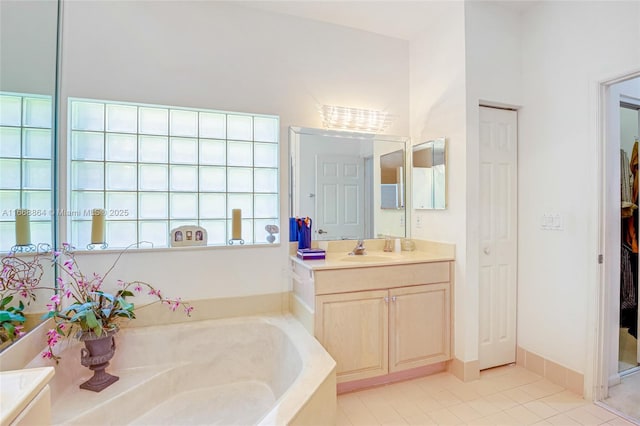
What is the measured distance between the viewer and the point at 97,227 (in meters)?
2.07

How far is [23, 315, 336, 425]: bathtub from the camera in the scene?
163cm

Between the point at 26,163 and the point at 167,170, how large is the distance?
767mm

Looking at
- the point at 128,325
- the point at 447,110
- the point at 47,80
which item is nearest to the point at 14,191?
the point at 47,80

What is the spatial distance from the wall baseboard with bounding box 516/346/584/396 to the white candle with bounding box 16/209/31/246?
3.41 m

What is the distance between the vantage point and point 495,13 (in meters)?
2.39

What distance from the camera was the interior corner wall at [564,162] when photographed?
6.61ft

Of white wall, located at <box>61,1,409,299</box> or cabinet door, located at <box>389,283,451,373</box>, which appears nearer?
white wall, located at <box>61,1,409,299</box>

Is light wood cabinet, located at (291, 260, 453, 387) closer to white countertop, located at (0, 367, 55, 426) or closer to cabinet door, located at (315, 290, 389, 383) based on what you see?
cabinet door, located at (315, 290, 389, 383)

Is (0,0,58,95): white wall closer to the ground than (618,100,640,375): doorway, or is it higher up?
higher up

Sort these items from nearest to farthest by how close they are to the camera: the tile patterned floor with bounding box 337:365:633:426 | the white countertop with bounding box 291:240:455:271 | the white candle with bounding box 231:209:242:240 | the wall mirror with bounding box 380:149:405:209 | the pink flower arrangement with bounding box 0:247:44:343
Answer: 1. the pink flower arrangement with bounding box 0:247:44:343
2. the tile patterned floor with bounding box 337:365:633:426
3. the white countertop with bounding box 291:240:455:271
4. the white candle with bounding box 231:209:242:240
5. the wall mirror with bounding box 380:149:405:209

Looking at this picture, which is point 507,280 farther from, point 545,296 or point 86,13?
point 86,13

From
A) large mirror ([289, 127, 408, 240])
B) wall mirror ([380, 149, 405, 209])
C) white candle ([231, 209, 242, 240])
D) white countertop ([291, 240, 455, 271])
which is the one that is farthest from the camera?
wall mirror ([380, 149, 405, 209])

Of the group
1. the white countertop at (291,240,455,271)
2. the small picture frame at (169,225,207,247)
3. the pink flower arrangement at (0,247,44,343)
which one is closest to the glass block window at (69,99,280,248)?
the small picture frame at (169,225,207,247)

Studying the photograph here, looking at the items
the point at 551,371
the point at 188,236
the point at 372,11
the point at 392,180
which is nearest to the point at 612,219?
the point at 551,371
